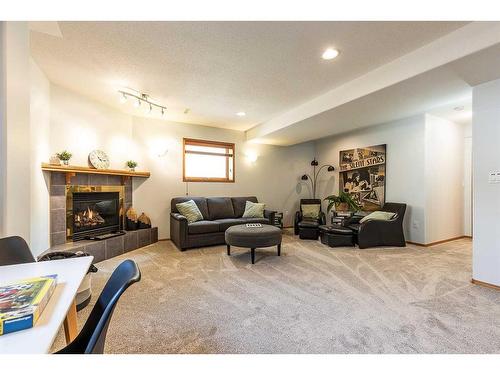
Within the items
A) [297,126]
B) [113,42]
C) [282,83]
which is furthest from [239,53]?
[297,126]

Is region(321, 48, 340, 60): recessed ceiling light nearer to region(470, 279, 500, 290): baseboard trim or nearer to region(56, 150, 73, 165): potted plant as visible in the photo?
region(470, 279, 500, 290): baseboard trim

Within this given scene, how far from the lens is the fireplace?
3314mm

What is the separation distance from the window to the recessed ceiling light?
10.8ft

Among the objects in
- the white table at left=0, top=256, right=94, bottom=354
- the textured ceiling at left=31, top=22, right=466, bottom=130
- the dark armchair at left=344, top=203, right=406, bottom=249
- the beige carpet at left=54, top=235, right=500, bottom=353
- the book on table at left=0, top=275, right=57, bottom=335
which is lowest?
the beige carpet at left=54, top=235, right=500, bottom=353

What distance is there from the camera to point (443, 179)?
170 inches

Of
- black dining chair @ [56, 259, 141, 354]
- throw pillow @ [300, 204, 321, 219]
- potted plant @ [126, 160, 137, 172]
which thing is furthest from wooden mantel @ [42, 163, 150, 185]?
throw pillow @ [300, 204, 321, 219]

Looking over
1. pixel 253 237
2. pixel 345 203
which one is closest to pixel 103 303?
pixel 253 237

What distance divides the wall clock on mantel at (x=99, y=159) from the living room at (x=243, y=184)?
2 centimetres

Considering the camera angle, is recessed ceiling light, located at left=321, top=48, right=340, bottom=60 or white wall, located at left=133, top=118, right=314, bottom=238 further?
white wall, located at left=133, top=118, right=314, bottom=238

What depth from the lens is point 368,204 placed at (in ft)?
15.9

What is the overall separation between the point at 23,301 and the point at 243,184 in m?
4.88

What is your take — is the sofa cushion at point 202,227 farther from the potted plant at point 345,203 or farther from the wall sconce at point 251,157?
the potted plant at point 345,203

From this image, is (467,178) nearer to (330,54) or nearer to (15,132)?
(330,54)

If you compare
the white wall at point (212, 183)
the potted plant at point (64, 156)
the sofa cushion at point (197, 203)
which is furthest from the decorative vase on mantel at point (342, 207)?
the potted plant at point (64, 156)
